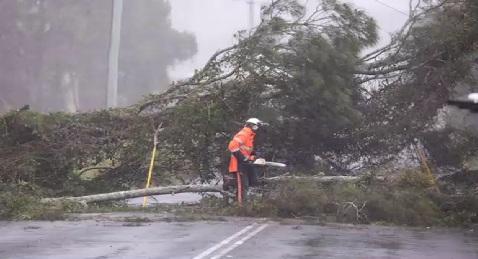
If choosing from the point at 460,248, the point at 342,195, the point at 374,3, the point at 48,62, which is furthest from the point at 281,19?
the point at 48,62

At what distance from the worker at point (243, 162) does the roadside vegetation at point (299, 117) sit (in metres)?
0.51

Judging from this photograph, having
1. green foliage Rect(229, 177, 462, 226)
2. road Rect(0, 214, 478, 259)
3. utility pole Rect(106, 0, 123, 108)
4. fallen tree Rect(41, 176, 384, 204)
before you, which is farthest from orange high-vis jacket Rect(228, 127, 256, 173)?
utility pole Rect(106, 0, 123, 108)

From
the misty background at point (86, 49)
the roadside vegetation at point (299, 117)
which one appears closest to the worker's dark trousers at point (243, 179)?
the roadside vegetation at point (299, 117)

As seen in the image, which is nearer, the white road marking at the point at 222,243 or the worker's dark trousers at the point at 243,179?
the white road marking at the point at 222,243

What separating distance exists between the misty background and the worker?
116 ft

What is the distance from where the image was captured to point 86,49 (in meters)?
51.9

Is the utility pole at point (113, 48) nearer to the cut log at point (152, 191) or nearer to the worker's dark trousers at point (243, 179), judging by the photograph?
the cut log at point (152, 191)

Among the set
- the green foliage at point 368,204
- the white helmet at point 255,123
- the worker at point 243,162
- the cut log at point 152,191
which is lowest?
the green foliage at point 368,204

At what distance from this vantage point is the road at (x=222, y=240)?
26.3 ft

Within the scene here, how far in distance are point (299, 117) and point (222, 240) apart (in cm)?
479

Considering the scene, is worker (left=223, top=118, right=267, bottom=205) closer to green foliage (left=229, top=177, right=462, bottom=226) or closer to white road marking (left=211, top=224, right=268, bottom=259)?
green foliage (left=229, top=177, right=462, bottom=226)

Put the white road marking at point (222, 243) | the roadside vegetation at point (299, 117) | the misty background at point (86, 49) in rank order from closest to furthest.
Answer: the white road marking at point (222, 243)
the roadside vegetation at point (299, 117)
the misty background at point (86, 49)

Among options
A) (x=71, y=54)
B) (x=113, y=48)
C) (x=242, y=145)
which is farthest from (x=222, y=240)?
(x=71, y=54)

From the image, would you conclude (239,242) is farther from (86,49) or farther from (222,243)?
(86,49)
